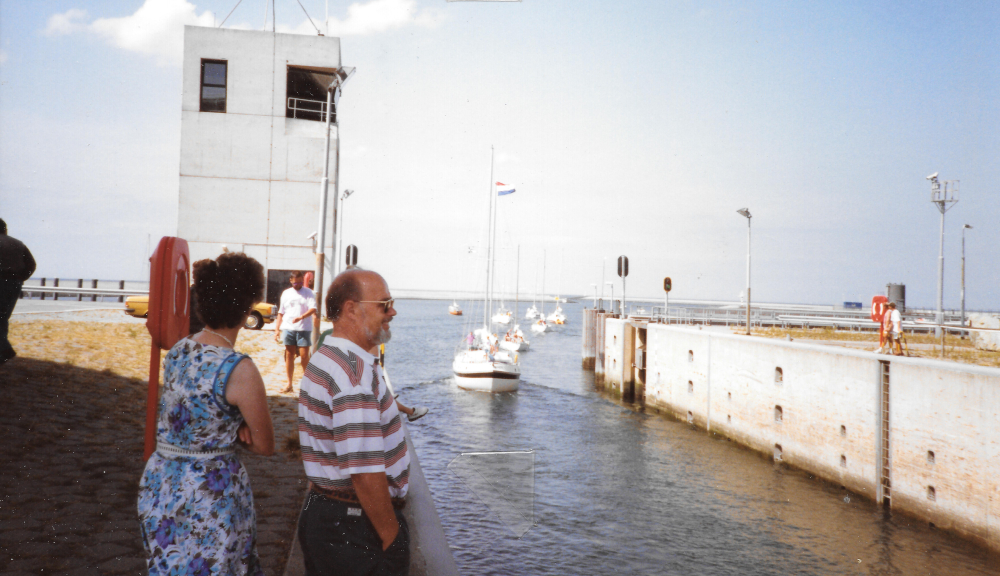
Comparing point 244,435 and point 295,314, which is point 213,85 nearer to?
point 295,314

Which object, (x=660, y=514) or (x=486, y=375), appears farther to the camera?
(x=486, y=375)

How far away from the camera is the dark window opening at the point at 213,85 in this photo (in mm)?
27109

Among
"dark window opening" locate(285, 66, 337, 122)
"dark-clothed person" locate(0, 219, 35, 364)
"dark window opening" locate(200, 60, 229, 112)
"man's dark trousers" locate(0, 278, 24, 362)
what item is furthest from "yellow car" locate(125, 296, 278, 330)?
"dark-clothed person" locate(0, 219, 35, 364)

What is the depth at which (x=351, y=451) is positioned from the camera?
2422 millimetres

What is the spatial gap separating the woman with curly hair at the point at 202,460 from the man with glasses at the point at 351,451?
0.69 feet

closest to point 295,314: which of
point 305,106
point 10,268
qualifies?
point 10,268

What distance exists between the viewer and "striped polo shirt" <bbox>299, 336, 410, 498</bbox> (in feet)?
8.00

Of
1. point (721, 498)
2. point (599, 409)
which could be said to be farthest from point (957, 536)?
point (599, 409)

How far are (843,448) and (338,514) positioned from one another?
46.1 feet

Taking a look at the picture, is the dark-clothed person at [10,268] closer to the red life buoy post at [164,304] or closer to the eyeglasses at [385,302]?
the red life buoy post at [164,304]

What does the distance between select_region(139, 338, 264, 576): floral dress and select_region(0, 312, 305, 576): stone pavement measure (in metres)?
2.29

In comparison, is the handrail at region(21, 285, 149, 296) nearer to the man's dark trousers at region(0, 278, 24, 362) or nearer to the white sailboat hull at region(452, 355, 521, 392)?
the man's dark trousers at region(0, 278, 24, 362)

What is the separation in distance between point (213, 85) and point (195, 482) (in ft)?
94.5

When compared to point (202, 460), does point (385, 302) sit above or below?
above
